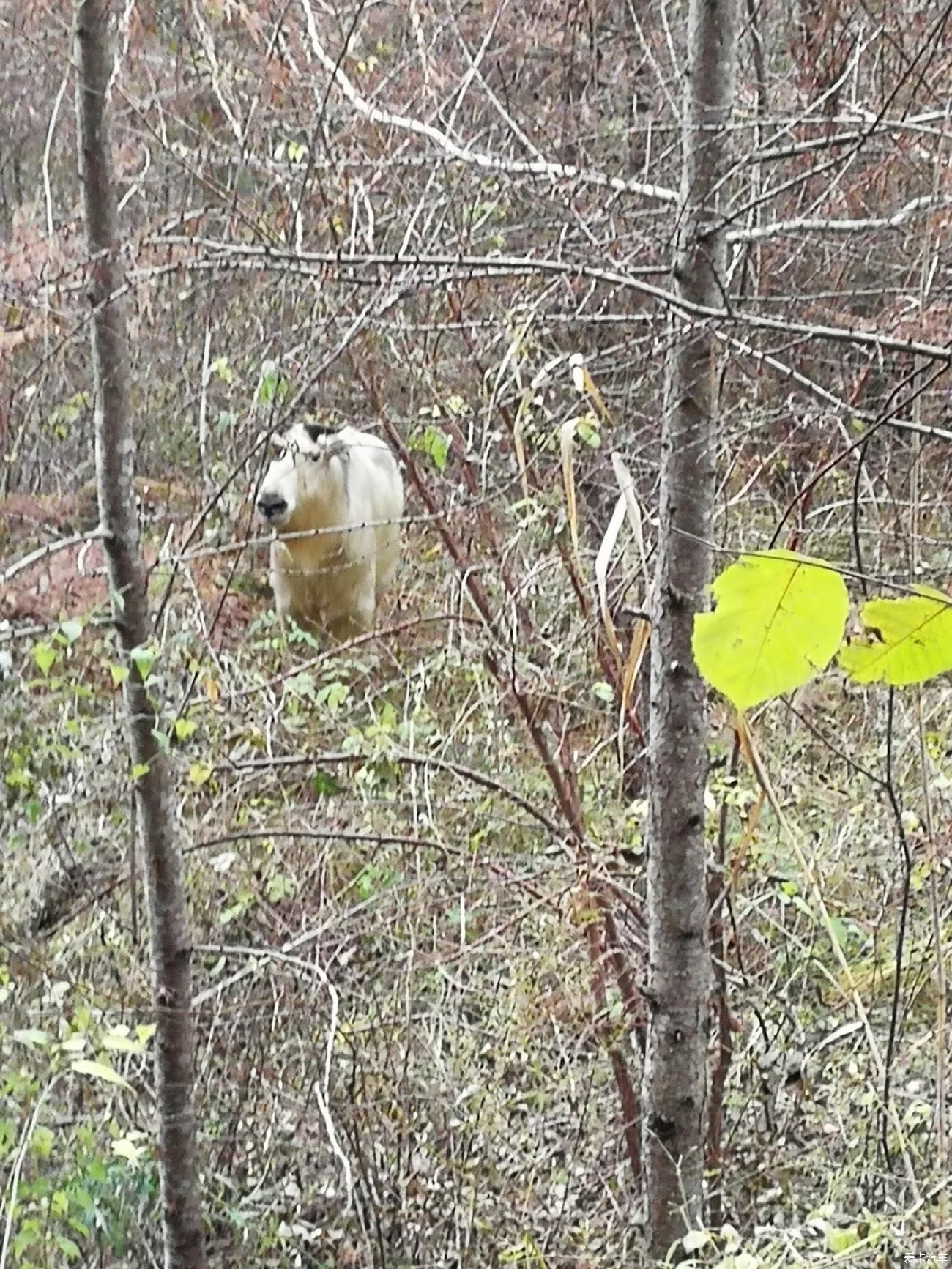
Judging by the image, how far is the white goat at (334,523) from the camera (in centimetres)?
408

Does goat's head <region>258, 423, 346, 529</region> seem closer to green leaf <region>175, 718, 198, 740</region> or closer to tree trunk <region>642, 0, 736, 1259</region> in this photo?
green leaf <region>175, 718, 198, 740</region>

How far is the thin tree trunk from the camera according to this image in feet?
8.50

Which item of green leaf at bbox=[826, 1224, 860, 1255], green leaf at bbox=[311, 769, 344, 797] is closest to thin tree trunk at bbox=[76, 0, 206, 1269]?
green leaf at bbox=[311, 769, 344, 797]

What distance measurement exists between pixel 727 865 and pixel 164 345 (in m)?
2.54

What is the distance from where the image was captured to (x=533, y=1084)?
388 cm

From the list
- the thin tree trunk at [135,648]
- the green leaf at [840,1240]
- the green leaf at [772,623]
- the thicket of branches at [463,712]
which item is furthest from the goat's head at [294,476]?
the green leaf at [772,623]

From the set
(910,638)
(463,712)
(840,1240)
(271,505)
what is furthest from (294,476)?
(910,638)

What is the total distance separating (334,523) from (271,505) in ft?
1.85

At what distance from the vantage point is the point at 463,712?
4.22m

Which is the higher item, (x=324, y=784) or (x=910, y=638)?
(x=910, y=638)

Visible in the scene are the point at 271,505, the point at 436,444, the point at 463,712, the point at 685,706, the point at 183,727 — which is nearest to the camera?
the point at 685,706

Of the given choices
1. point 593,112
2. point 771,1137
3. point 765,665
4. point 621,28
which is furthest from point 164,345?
point 765,665

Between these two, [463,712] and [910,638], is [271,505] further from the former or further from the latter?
[910,638]

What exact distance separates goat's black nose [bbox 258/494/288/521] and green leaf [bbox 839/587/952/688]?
3.23 meters
